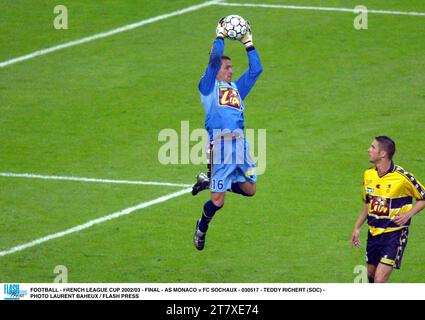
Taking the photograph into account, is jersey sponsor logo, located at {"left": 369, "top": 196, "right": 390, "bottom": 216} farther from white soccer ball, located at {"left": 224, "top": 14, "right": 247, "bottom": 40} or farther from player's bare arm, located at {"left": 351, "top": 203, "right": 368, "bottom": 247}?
white soccer ball, located at {"left": 224, "top": 14, "right": 247, "bottom": 40}

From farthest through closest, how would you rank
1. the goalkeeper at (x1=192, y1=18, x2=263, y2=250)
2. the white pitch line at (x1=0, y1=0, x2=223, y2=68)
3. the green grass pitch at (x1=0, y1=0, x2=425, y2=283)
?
the white pitch line at (x1=0, y1=0, x2=223, y2=68) < the green grass pitch at (x1=0, y1=0, x2=425, y2=283) < the goalkeeper at (x1=192, y1=18, x2=263, y2=250)

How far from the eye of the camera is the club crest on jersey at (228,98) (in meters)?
16.3

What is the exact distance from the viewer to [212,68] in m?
15.9

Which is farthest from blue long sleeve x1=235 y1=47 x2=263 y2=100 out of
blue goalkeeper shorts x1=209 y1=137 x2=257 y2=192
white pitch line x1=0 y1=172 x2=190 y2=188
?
white pitch line x1=0 y1=172 x2=190 y2=188

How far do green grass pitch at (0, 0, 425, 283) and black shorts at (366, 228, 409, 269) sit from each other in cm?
165

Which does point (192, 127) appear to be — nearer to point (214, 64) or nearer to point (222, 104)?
point (222, 104)

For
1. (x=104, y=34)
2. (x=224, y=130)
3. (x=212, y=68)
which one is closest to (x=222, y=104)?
(x=224, y=130)

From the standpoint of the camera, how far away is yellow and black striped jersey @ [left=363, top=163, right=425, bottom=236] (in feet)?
47.1

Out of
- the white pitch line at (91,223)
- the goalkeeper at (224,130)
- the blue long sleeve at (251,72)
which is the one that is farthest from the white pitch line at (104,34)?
the goalkeeper at (224,130)

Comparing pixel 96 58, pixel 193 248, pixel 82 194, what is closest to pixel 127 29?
pixel 96 58

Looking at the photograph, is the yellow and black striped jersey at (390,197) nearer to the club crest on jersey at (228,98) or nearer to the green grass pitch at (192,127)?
the green grass pitch at (192,127)

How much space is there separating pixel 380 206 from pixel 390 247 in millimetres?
528

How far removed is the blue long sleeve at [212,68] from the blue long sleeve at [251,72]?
53 centimetres

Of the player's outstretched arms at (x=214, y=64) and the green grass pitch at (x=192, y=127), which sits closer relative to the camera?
the player's outstretched arms at (x=214, y=64)
